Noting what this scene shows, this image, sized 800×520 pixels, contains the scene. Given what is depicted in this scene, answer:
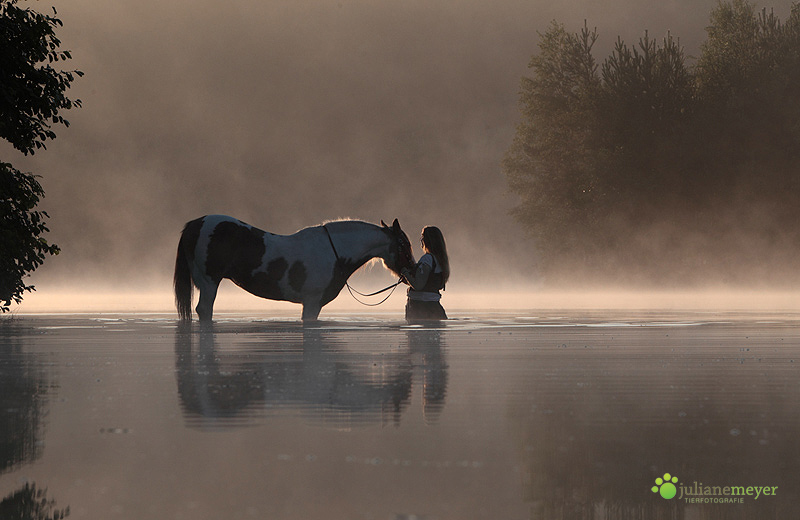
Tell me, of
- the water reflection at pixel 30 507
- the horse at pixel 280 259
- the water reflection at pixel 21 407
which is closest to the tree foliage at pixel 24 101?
the horse at pixel 280 259

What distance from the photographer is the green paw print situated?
159 inches

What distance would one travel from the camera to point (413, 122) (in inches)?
4532

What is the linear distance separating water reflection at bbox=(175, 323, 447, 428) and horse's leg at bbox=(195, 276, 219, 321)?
12.0 ft

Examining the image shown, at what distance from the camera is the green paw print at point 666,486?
13.2 ft

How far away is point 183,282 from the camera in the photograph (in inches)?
663

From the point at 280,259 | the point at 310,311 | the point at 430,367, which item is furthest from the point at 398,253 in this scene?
the point at 430,367

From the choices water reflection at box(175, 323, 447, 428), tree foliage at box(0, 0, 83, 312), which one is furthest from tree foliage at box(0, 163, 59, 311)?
water reflection at box(175, 323, 447, 428)

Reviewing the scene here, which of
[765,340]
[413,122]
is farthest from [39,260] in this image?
[413,122]

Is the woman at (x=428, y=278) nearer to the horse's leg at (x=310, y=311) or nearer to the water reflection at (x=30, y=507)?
the horse's leg at (x=310, y=311)

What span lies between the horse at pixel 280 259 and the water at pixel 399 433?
605 centimetres

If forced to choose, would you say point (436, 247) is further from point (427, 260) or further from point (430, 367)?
point (430, 367)

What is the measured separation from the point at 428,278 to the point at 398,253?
56 cm

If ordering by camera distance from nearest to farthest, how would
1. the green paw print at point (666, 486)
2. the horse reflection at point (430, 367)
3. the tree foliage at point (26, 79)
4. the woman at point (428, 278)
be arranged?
the green paw print at point (666, 486)
the horse reflection at point (430, 367)
the tree foliage at point (26, 79)
the woman at point (428, 278)

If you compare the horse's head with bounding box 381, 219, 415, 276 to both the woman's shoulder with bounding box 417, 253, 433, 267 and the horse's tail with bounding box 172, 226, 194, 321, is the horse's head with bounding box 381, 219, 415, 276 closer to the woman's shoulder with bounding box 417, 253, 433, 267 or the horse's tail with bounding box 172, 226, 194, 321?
the woman's shoulder with bounding box 417, 253, 433, 267
